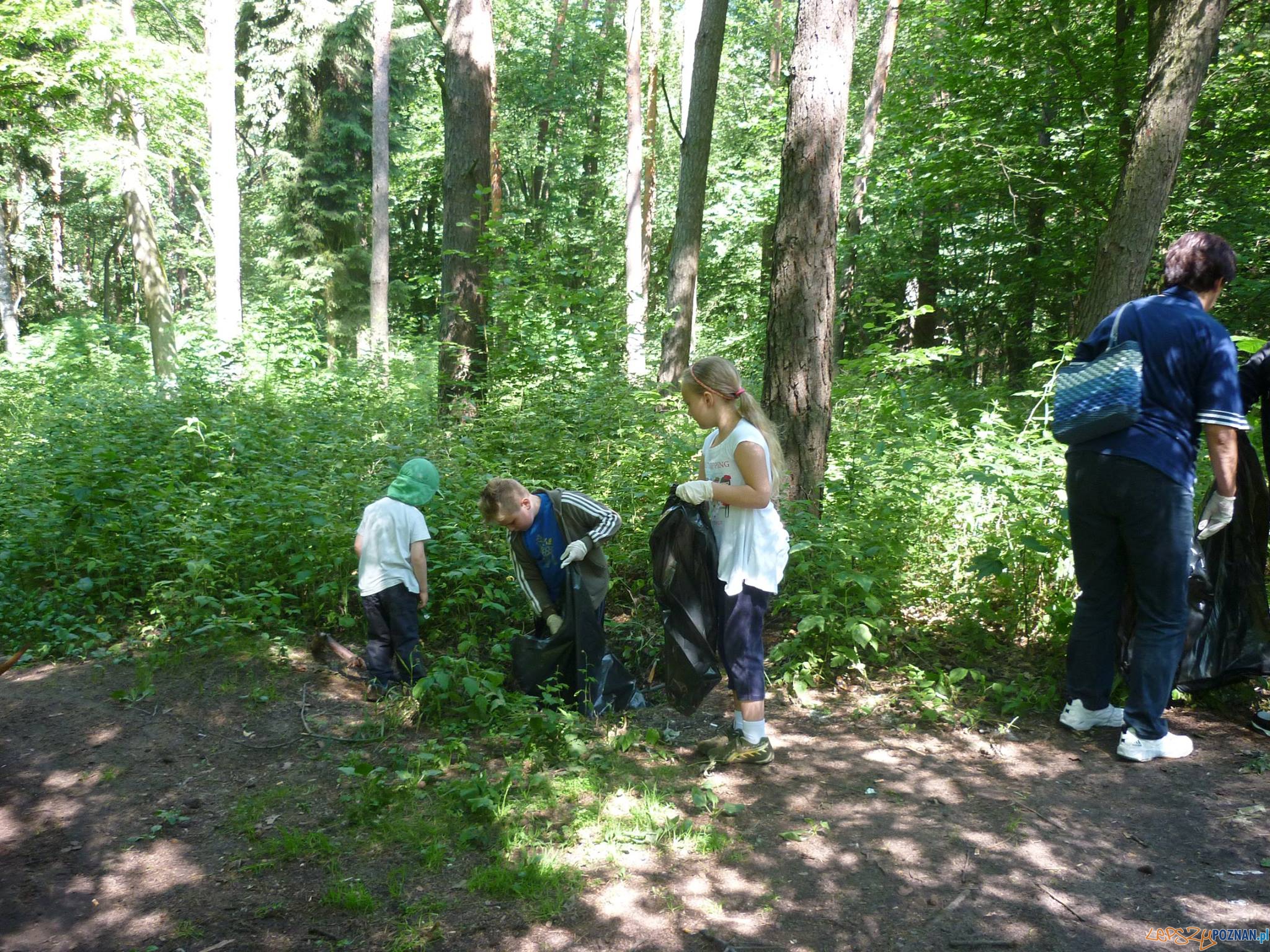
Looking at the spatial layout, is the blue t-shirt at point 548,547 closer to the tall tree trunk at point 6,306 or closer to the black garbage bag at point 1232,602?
the black garbage bag at point 1232,602

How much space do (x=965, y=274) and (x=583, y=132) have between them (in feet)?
71.1

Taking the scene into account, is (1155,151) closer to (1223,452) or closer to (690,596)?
(1223,452)

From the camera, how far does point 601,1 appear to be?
31.2 metres

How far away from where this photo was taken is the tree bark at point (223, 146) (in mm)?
12680

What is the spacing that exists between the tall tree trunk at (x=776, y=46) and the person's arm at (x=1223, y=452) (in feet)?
67.5

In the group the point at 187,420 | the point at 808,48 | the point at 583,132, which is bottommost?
the point at 187,420

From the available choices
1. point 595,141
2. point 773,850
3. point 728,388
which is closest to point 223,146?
point 728,388

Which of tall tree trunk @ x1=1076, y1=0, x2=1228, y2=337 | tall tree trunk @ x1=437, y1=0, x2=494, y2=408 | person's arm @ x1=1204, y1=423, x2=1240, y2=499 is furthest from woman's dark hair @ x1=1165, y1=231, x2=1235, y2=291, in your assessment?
tall tree trunk @ x1=437, y1=0, x2=494, y2=408

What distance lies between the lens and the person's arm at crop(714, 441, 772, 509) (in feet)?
11.5

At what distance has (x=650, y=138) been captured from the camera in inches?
906

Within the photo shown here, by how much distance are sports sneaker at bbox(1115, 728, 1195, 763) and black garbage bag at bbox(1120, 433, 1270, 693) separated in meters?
0.39

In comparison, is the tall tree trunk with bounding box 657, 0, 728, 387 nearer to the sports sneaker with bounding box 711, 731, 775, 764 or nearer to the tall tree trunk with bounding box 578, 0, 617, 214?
the sports sneaker with bounding box 711, 731, 775, 764

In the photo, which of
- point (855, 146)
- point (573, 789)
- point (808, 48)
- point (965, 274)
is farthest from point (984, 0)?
point (573, 789)

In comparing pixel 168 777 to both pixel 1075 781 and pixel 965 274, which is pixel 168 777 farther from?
pixel 965 274
